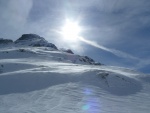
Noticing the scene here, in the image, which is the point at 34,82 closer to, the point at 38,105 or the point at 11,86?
the point at 11,86

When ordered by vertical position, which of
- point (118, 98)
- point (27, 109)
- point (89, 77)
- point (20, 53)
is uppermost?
point (20, 53)

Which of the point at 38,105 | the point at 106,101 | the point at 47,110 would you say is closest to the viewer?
the point at 47,110

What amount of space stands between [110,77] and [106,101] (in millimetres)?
6046

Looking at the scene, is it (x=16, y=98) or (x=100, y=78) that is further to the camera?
(x=100, y=78)

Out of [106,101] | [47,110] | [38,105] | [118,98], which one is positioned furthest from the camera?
[118,98]

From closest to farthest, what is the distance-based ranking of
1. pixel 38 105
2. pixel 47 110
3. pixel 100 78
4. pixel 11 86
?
pixel 47 110, pixel 38 105, pixel 11 86, pixel 100 78

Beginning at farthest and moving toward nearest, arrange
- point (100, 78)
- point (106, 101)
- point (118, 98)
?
point (100, 78) → point (118, 98) → point (106, 101)

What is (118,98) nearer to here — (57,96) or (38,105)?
(57,96)

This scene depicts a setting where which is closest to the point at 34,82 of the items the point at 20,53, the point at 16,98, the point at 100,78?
the point at 16,98

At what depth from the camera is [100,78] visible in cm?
2020

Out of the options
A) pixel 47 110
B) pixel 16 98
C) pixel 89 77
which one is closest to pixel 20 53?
pixel 89 77

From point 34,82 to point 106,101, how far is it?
5929 mm

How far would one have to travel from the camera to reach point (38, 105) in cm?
1352

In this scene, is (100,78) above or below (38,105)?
above
